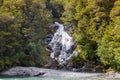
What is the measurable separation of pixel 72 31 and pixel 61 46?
3.16 meters

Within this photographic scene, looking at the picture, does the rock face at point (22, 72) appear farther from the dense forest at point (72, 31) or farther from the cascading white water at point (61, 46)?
the cascading white water at point (61, 46)

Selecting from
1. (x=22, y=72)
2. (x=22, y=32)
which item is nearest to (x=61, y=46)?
(x=22, y=32)

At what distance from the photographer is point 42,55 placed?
49125 millimetres

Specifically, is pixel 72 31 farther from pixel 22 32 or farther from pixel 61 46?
pixel 22 32

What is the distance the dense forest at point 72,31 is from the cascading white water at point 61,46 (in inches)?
49.9

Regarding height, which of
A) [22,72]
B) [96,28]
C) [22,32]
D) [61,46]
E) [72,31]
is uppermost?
[96,28]

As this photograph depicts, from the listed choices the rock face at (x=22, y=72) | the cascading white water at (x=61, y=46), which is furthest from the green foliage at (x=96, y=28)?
the rock face at (x=22, y=72)

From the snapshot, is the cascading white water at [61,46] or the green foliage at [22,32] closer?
the green foliage at [22,32]

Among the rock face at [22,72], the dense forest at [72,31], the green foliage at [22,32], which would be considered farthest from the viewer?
the green foliage at [22,32]

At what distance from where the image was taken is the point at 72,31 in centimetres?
5450

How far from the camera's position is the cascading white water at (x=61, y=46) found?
51.8 metres

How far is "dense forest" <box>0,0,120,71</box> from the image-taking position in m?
44.9

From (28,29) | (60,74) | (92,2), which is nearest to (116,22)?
(92,2)

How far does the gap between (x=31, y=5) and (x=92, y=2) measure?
8928mm
